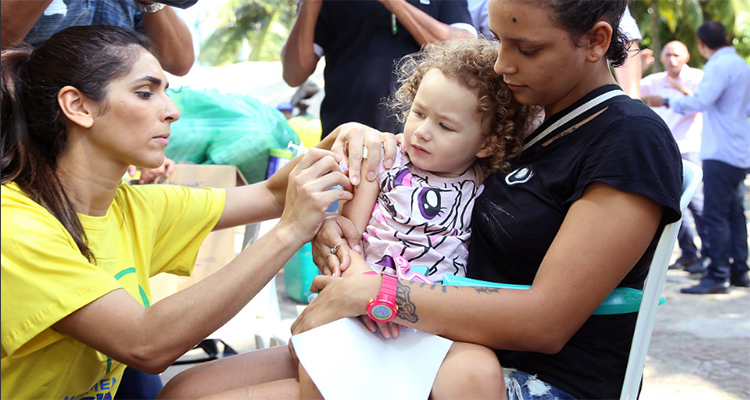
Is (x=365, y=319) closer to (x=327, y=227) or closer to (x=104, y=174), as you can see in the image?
(x=327, y=227)

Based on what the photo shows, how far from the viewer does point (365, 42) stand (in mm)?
2904

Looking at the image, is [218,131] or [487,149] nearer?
[487,149]

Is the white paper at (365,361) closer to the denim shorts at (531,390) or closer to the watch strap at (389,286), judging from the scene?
the watch strap at (389,286)

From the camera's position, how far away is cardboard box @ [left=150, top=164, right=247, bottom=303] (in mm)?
2926

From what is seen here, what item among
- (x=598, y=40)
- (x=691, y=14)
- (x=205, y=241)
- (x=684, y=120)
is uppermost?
(x=598, y=40)

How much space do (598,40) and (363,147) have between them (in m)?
0.72

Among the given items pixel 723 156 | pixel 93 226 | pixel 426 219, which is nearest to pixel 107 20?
pixel 93 226

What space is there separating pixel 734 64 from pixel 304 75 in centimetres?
396

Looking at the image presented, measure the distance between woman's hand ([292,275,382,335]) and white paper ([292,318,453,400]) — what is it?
0.03m

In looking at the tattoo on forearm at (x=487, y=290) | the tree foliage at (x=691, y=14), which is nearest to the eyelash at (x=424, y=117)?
the tattoo on forearm at (x=487, y=290)

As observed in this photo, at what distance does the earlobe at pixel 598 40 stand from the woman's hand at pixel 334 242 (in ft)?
2.55

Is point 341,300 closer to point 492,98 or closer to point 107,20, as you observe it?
point 492,98

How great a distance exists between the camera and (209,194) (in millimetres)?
2006

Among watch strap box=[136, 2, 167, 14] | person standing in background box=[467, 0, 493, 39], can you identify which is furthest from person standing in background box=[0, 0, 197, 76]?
person standing in background box=[467, 0, 493, 39]
